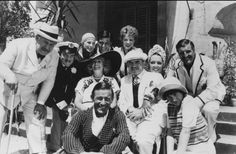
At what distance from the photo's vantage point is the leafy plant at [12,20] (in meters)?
6.84

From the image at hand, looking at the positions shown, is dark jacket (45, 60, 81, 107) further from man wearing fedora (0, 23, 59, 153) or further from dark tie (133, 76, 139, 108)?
dark tie (133, 76, 139, 108)

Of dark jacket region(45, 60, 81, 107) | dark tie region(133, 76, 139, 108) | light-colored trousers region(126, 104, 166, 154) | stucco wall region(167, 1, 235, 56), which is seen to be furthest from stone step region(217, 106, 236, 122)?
dark jacket region(45, 60, 81, 107)

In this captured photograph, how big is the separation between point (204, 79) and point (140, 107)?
2.96 ft

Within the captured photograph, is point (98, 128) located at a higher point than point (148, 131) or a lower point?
higher

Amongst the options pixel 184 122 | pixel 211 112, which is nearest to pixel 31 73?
pixel 184 122

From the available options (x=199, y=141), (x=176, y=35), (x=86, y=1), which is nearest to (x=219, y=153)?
(x=199, y=141)

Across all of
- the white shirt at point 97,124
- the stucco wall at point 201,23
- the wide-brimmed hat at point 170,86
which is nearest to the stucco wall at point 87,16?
the stucco wall at point 201,23

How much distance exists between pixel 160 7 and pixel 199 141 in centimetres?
539

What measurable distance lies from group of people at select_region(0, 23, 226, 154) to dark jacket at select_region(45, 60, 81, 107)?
0.05 ft

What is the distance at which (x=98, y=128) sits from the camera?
11.6 feet

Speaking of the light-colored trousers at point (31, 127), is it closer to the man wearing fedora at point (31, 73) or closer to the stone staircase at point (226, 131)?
the man wearing fedora at point (31, 73)

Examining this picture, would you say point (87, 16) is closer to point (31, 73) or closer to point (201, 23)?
point (201, 23)

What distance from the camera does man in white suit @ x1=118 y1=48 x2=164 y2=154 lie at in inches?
163

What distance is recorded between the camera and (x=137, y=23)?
934 centimetres
